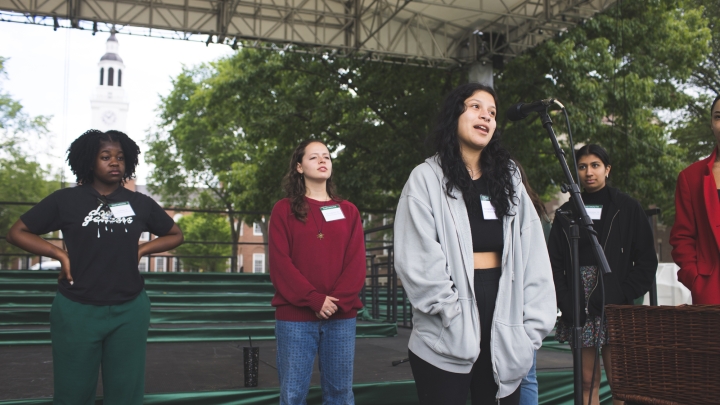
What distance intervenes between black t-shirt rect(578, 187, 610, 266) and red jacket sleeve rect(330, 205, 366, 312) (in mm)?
1142

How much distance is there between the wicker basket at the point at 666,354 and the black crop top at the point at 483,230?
530 mm

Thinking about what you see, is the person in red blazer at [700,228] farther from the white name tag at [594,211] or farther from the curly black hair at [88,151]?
the curly black hair at [88,151]

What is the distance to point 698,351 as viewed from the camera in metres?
2.02

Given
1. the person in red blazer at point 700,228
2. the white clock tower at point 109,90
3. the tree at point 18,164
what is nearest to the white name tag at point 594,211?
the person in red blazer at point 700,228

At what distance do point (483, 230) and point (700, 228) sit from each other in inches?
46.9

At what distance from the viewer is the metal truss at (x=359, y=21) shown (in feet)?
31.7

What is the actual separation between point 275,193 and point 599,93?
7.95m

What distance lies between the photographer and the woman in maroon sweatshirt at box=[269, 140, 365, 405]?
2988 mm

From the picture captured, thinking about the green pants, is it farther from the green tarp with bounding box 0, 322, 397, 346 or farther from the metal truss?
the metal truss

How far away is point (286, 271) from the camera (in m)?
3.04

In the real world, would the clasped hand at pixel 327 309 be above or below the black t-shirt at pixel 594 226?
below

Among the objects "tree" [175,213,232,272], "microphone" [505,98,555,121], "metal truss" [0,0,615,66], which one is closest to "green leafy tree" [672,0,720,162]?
"metal truss" [0,0,615,66]

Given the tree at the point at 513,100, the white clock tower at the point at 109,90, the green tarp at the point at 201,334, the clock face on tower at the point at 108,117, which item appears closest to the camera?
the green tarp at the point at 201,334

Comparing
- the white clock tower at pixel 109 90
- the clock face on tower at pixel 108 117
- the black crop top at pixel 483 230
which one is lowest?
the black crop top at pixel 483 230
